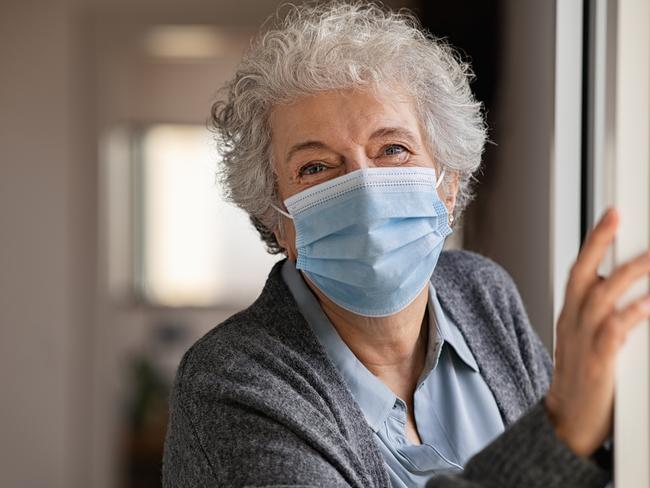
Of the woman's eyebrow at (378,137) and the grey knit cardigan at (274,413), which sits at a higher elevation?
the woman's eyebrow at (378,137)

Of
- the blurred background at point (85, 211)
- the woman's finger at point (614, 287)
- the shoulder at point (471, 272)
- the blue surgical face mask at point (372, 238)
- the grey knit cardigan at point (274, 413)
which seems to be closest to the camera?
the woman's finger at point (614, 287)

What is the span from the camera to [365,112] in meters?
1.21

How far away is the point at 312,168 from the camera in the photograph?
1.25m

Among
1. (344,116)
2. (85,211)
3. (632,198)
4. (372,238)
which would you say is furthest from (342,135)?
(85,211)

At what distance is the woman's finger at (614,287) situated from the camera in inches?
28.0

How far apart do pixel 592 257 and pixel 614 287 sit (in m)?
0.03

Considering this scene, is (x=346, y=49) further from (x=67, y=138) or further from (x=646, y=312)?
(x=67, y=138)

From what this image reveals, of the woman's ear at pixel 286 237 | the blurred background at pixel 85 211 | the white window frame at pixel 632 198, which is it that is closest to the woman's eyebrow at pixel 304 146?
the woman's ear at pixel 286 237

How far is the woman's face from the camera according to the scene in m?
1.21

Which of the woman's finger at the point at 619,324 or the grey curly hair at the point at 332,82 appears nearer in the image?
the woman's finger at the point at 619,324

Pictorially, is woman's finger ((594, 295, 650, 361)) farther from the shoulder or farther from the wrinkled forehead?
the shoulder

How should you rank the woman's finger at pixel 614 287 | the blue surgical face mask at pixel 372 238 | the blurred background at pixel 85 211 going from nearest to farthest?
the woman's finger at pixel 614 287, the blue surgical face mask at pixel 372 238, the blurred background at pixel 85 211

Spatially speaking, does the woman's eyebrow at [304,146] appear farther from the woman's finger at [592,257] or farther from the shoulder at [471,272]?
the woman's finger at [592,257]

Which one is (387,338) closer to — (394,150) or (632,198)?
(394,150)
